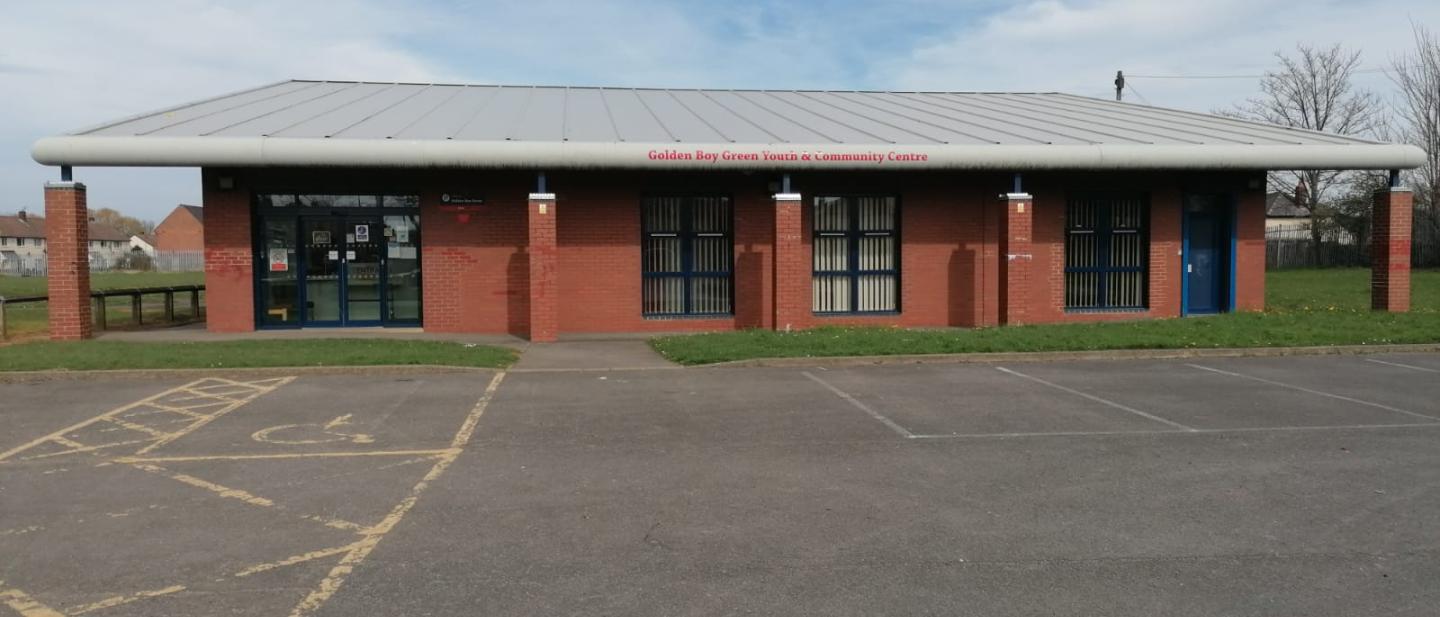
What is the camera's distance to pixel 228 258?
16094mm

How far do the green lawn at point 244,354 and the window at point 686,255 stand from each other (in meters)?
4.06

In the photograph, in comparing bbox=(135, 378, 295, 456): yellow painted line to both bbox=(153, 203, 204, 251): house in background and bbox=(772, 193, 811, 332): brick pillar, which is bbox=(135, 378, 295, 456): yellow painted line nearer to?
bbox=(772, 193, 811, 332): brick pillar

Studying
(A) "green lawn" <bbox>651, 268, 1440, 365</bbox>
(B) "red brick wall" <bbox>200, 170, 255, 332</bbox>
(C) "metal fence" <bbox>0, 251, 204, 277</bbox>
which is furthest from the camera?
(C) "metal fence" <bbox>0, 251, 204, 277</bbox>

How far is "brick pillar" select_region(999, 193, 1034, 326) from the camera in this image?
1627cm

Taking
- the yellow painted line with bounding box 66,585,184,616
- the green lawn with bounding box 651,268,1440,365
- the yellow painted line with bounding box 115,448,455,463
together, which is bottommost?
the yellow painted line with bounding box 66,585,184,616

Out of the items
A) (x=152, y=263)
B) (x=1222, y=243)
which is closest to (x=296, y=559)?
(x=1222, y=243)

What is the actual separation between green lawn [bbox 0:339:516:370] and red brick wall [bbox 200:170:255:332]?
2.09 meters

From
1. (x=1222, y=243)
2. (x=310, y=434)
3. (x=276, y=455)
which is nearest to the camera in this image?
(x=276, y=455)

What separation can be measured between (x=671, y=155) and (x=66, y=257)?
9048mm

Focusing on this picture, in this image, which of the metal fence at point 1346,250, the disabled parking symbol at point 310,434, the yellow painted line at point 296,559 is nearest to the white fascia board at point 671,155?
the disabled parking symbol at point 310,434

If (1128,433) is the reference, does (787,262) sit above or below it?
above

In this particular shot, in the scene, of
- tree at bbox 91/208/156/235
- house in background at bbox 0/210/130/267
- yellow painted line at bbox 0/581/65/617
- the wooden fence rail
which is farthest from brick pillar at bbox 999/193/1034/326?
tree at bbox 91/208/156/235

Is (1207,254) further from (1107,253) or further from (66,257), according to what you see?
(66,257)

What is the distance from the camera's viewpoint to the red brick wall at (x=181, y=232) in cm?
10212
